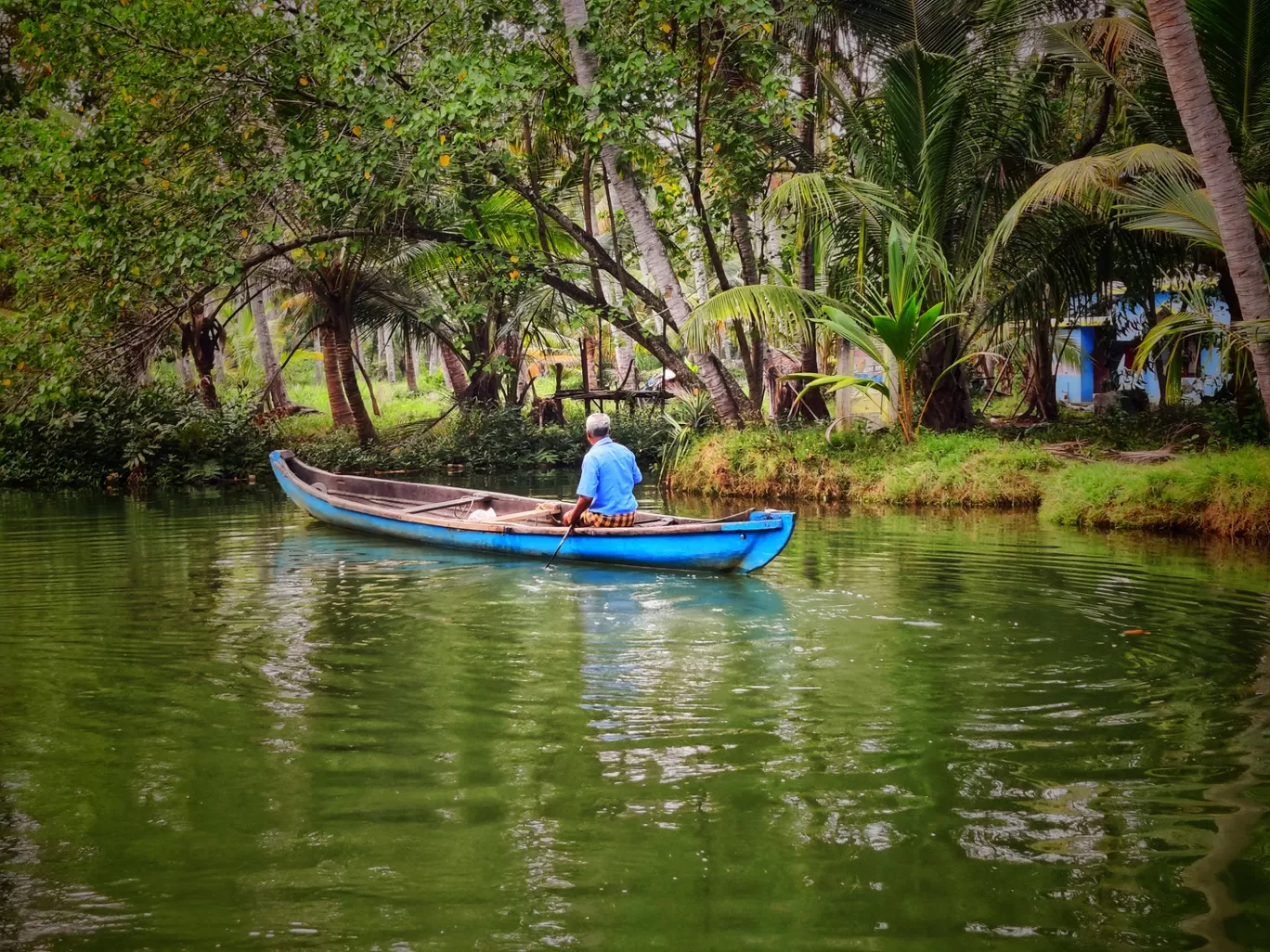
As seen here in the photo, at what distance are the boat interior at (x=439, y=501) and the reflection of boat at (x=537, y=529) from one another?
0.01 metres

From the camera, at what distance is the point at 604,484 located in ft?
36.3

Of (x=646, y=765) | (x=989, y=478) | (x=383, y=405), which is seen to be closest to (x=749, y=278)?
(x=989, y=478)

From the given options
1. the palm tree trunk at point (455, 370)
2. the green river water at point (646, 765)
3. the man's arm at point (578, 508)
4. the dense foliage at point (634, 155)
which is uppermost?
the dense foliage at point (634, 155)

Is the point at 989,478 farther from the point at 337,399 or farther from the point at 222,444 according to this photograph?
the point at 222,444

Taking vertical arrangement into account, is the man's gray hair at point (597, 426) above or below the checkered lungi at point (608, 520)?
above

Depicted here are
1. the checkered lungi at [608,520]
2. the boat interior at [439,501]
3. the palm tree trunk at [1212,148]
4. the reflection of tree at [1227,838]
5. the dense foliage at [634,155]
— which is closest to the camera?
the reflection of tree at [1227,838]

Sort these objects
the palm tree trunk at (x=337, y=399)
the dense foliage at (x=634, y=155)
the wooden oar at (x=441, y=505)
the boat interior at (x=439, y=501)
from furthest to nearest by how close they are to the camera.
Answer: the palm tree trunk at (x=337, y=399) < the dense foliage at (x=634, y=155) < the wooden oar at (x=441, y=505) < the boat interior at (x=439, y=501)

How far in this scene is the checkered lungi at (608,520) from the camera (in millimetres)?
11078

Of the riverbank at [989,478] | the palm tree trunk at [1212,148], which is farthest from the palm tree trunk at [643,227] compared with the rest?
the palm tree trunk at [1212,148]

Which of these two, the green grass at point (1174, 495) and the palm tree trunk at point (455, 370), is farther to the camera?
the palm tree trunk at point (455, 370)

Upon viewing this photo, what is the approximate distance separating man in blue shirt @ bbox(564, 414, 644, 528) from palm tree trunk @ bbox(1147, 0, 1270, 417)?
593 centimetres

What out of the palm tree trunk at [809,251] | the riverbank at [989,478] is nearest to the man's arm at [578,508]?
the riverbank at [989,478]

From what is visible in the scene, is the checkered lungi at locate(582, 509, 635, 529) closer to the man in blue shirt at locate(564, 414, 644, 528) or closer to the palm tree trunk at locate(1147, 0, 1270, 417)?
the man in blue shirt at locate(564, 414, 644, 528)

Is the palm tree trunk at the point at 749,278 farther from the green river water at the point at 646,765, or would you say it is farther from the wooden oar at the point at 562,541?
the green river water at the point at 646,765
